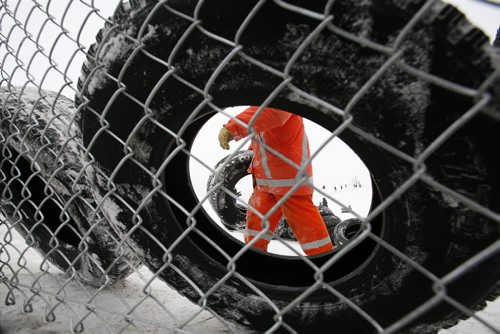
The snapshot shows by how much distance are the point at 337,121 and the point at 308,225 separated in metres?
1.46

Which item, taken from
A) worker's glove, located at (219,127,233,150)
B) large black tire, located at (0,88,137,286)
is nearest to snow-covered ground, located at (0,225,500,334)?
large black tire, located at (0,88,137,286)

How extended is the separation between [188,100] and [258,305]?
76 centimetres

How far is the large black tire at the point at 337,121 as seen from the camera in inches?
27.8

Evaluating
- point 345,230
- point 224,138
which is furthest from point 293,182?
point 345,230

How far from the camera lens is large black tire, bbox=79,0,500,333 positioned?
27.8 inches

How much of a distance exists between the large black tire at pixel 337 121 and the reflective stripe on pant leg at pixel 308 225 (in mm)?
914

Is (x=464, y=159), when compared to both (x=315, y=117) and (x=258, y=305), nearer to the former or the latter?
(x=315, y=117)

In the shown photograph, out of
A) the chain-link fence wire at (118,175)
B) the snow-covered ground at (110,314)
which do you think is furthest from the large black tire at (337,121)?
the snow-covered ground at (110,314)

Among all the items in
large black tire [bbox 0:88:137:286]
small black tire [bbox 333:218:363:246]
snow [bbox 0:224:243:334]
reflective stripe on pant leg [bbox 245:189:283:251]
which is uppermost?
small black tire [bbox 333:218:363:246]

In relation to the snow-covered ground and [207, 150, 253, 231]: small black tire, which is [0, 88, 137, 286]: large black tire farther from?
[207, 150, 253, 231]: small black tire

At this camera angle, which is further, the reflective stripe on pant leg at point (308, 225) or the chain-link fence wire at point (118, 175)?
the reflective stripe on pant leg at point (308, 225)

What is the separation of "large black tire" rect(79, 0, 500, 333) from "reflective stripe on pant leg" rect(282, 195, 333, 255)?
36.0 inches

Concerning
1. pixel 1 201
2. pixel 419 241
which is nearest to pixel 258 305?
pixel 419 241

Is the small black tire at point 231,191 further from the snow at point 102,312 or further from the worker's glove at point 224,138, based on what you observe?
the snow at point 102,312
